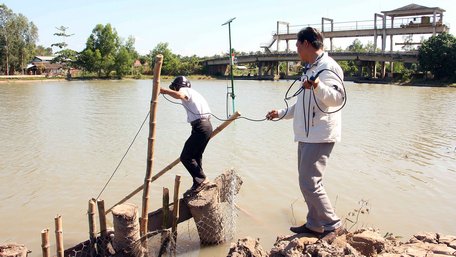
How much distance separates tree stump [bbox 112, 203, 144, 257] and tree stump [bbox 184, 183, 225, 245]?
89 cm

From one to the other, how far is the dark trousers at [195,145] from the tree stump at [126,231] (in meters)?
1.20

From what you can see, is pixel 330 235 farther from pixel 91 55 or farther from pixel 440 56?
pixel 91 55

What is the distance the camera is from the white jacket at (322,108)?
12.6 ft

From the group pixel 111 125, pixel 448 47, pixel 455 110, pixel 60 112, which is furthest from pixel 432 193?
pixel 448 47

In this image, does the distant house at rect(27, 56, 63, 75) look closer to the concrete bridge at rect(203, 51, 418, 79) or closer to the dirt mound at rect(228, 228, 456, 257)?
the concrete bridge at rect(203, 51, 418, 79)

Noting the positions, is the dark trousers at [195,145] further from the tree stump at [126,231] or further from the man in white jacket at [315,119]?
the man in white jacket at [315,119]

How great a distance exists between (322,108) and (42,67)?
82121mm

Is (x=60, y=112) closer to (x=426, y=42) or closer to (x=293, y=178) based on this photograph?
(x=293, y=178)

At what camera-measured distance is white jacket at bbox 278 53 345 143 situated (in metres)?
3.86

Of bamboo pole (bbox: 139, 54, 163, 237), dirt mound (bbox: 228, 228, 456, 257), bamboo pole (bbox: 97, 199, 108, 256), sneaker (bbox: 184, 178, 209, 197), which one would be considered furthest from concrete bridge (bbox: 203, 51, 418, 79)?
bamboo pole (bbox: 97, 199, 108, 256)

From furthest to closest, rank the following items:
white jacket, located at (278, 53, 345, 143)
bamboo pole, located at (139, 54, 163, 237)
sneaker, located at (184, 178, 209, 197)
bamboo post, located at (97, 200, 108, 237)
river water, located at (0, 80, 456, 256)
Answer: river water, located at (0, 80, 456, 256) < sneaker, located at (184, 178, 209, 197) < bamboo post, located at (97, 200, 108, 237) < bamboo pole, located at (139, 54, 163, 237) < white jacket, located at (278, 53, 345, 143)

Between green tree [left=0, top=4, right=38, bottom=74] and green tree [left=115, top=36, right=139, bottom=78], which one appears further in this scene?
green tree [left=115, top=36, right=139, bottom=78]

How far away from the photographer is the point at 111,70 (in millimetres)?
74312

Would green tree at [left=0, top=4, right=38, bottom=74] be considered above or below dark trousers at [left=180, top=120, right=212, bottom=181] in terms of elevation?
above
